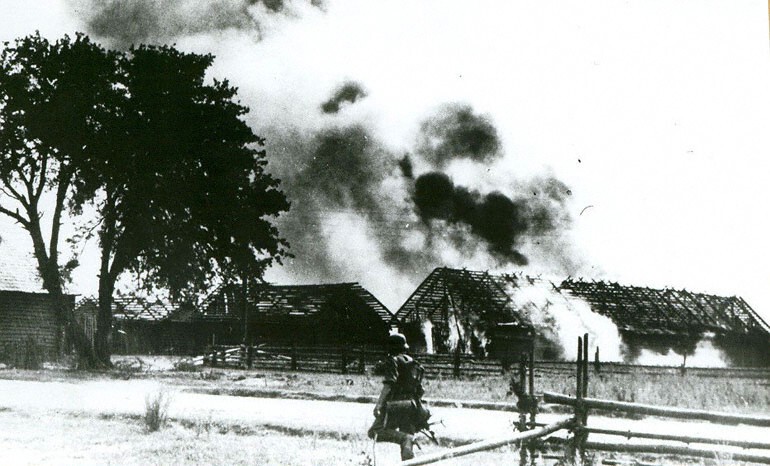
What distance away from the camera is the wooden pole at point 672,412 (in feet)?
24.5

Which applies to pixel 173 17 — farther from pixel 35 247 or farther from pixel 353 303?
pixel 353 303

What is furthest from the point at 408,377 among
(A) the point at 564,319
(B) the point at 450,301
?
(A) the point at 564,319

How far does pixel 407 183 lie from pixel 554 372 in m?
7.05

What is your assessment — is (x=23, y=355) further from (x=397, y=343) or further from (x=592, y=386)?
(x=397, y=343)

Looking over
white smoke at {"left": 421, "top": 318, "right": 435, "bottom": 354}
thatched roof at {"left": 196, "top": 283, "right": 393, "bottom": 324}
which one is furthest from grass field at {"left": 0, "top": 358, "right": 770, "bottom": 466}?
thatched roof at {"left": 196, "top": 283, "right": 393, "bottom": 324}

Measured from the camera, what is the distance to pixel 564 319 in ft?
99.2

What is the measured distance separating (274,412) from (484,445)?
6.00 m

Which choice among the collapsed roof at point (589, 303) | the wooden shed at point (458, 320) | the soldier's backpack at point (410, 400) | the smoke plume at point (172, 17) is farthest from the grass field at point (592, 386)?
the smoke plume at point (172, 17)

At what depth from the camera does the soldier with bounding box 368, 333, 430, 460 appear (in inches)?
285

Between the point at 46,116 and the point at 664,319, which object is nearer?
the point at 46,116

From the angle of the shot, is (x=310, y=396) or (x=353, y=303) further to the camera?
(x=353, y=303)

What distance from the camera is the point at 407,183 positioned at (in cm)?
1862

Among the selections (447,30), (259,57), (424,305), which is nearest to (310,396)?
(259,57)

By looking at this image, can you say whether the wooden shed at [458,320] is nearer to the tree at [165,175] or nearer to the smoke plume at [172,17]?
the tree at [165,175]
